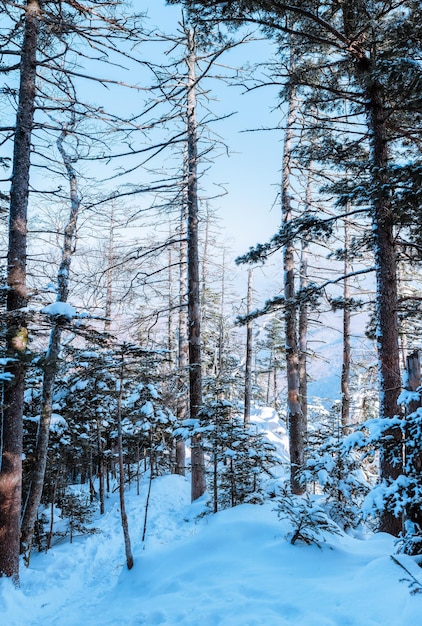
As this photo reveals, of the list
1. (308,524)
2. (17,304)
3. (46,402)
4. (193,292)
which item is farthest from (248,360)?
(308,524)

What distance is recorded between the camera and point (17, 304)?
21.6 ft

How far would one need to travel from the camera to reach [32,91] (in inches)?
279

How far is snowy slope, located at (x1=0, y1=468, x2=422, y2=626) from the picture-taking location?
3455mm

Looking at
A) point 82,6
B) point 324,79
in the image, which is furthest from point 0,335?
point 324,79

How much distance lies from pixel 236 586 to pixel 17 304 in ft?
18.1

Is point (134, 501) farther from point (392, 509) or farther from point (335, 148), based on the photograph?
point (335, 148)

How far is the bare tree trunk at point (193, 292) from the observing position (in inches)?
402

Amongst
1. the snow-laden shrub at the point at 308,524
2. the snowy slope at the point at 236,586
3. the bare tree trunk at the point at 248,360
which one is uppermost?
the bare tree trunk at the point at 248,360

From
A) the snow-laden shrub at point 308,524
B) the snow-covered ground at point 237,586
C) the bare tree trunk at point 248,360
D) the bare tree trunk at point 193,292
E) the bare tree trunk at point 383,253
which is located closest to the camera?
the snow-covered ground at point 237,586

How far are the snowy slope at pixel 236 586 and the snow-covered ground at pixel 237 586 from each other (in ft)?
0.04

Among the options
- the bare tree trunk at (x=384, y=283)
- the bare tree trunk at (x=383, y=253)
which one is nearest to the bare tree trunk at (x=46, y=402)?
the bare tree trunk at (x=383, y=253)

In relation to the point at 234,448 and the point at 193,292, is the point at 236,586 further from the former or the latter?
the point at 193,292

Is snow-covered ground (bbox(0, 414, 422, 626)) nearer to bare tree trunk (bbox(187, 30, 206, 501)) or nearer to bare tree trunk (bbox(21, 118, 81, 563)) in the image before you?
bare tree trunk (bbox(21, 118, 81, 563))

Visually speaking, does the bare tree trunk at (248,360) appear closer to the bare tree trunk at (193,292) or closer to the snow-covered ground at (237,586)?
the bare tree trunk at (193,292)
